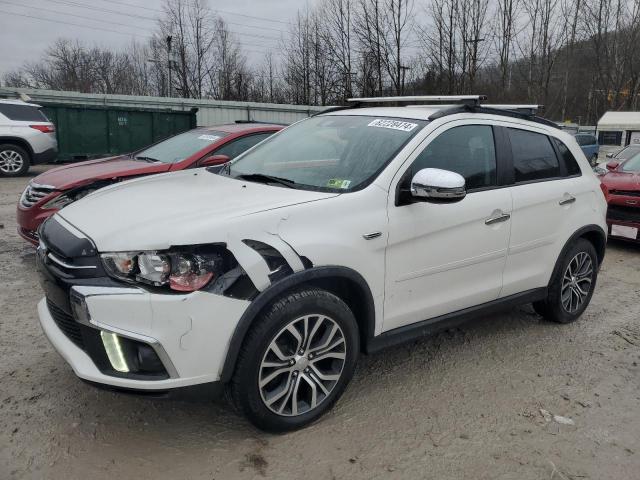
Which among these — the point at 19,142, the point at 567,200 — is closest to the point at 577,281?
the point at 567,200

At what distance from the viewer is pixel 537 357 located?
154 inches

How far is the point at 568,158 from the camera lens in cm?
434

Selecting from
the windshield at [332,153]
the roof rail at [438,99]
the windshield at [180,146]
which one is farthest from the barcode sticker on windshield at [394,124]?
the windshield at [180,146]

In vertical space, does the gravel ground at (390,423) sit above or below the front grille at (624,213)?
below

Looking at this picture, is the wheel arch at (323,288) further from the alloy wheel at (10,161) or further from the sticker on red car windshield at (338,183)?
the alloy wheel at (10,161)

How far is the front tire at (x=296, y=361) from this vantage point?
2631mm

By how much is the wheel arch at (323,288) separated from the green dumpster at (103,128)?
1352 cm

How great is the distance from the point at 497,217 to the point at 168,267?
7.21 ft

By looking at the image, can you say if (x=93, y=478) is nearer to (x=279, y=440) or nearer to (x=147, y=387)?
(x=147, y=387)

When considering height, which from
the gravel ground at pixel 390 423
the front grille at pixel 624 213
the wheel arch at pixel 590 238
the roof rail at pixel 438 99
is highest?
the roof rail at pixel 438 99

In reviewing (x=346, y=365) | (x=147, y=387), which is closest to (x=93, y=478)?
(x=147, y=387)

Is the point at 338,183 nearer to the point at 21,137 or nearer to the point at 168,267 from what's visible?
the point at 168,267

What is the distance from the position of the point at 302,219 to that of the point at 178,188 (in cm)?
96

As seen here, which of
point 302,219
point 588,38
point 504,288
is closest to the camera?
point 302,219
